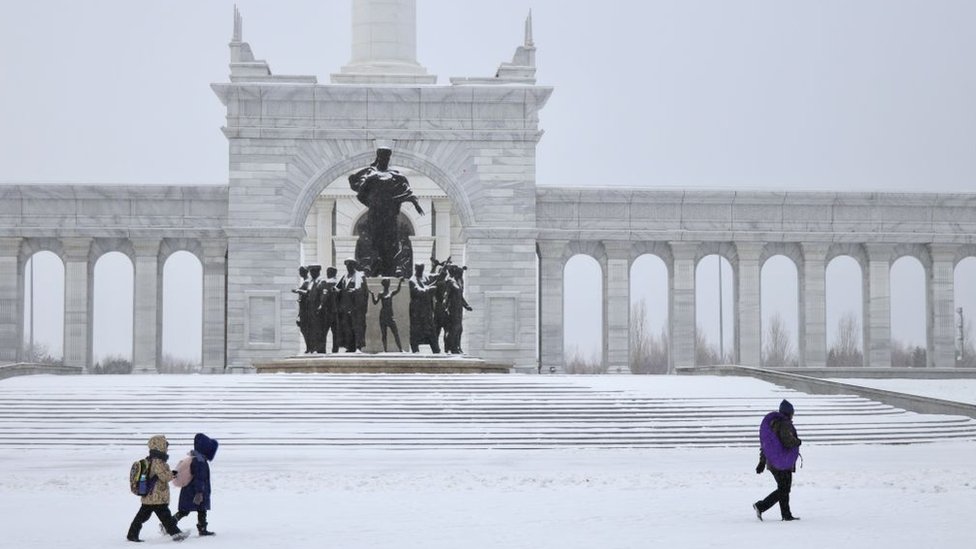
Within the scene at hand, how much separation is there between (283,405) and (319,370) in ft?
21.9

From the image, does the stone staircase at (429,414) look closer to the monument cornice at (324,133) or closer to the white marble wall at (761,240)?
the monument cornice at (324,133)

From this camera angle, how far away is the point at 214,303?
203 feet

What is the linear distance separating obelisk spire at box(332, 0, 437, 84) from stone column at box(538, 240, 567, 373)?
901 cm

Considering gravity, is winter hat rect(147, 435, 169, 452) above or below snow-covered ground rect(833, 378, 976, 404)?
above

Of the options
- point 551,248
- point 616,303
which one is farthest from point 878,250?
point 551,248

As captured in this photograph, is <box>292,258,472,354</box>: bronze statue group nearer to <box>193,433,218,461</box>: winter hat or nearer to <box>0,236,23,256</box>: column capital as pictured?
<box>0,236,23,256</box>: column capital

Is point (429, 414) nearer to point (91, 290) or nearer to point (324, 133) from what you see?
point (324, 133)

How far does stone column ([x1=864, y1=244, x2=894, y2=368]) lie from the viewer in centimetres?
6356

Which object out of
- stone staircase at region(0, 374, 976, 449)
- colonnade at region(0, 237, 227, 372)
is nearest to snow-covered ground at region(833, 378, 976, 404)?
stone staircase at region(0, 374, 976, 449)

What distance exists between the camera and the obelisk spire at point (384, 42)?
210ft

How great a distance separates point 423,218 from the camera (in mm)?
74250

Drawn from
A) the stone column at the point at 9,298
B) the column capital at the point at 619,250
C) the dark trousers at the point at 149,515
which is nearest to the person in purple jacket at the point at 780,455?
the dark trousers at the point at 149,515

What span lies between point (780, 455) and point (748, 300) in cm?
4387

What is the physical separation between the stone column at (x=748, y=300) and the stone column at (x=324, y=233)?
20.6 meters
